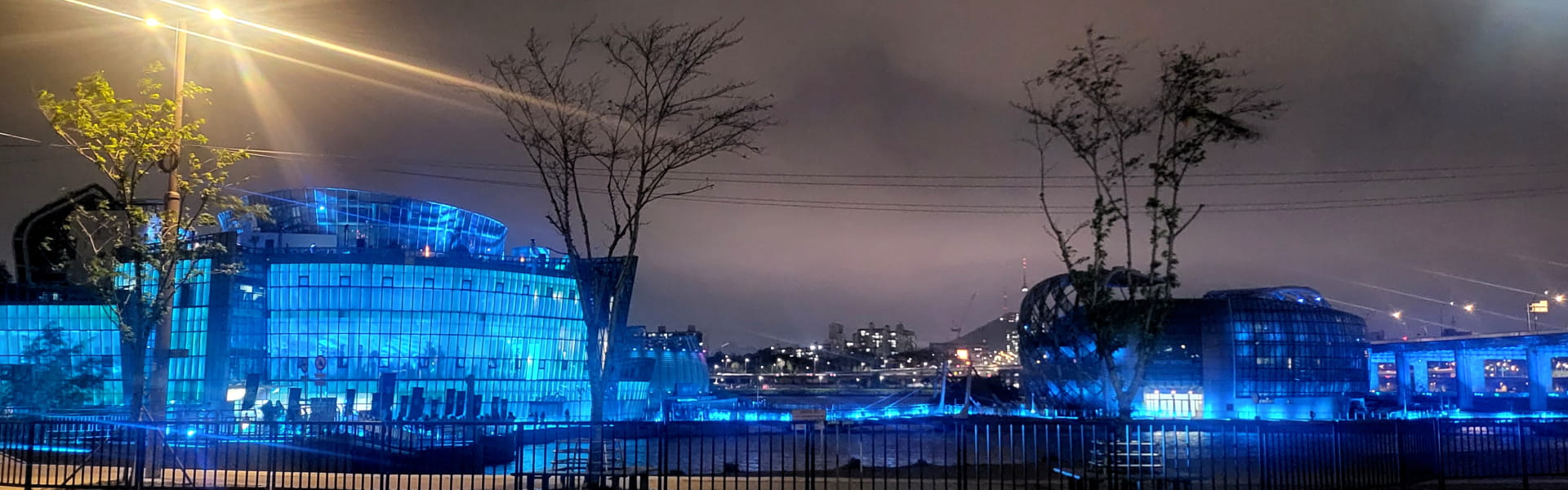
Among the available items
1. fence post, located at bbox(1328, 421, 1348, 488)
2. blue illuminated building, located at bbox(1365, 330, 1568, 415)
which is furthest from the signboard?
blue illuminated building, located at bbox(1365, 330, 1568, 415)

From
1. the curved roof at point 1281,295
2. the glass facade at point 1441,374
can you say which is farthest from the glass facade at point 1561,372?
the curved roof at point 1281,295

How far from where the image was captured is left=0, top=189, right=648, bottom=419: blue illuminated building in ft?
250

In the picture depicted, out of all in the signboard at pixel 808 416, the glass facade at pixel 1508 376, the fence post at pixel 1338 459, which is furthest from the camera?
the glass facade at pixel 1508 376

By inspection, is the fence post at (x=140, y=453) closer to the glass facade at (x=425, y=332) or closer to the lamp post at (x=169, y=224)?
the lamp post at (x=169, y=224)

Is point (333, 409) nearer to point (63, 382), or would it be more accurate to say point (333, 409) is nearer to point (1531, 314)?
point (63, 382)

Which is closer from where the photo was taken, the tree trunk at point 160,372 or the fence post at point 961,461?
the fence post at point 961,461

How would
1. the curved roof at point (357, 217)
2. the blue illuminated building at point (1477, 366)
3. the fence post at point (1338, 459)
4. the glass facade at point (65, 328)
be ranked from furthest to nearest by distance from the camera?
1. the blue illuminated building at point (1477, 366)
2. the curved roof at point (357, 217)
3. the glass facade at point (65, 328)
4. the fence post at point (1338, 459)

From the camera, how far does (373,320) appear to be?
8138 cm

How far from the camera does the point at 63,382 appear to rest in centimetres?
6881

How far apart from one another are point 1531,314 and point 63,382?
134974mm

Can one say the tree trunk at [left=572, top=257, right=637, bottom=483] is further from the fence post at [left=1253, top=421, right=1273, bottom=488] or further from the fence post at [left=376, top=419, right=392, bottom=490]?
the fence post at [left=1253, top=421, right=1273, bottom=488]

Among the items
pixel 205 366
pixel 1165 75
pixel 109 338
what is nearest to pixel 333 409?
pixel 205 366

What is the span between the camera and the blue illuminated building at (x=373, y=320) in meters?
76.2

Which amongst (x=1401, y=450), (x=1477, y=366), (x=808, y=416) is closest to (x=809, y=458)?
(x=808, y=416)
